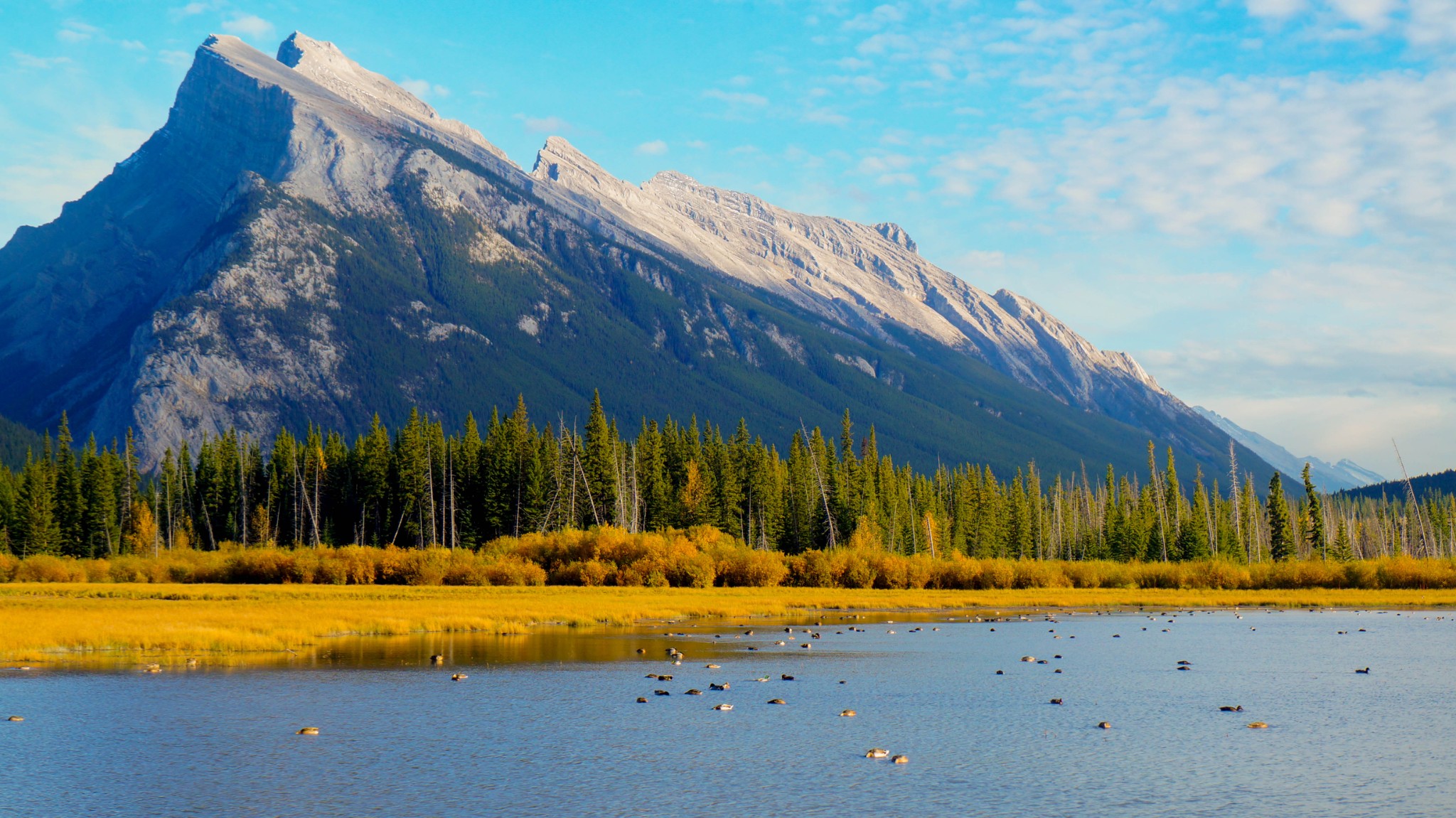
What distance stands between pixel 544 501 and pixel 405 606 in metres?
59.7

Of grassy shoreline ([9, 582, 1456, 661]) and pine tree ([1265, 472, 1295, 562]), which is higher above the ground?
pine tree ([1265, 472, 1295, 562])

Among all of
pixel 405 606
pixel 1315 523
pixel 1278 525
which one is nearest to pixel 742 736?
pixel 405 606

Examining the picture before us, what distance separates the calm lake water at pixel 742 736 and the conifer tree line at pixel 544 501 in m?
73.5

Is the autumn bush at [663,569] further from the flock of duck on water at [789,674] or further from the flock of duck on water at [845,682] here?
the flock of duck on water at [789,674]

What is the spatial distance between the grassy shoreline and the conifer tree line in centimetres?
A: 2995

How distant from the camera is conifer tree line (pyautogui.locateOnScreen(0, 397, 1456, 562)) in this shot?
5084 inches

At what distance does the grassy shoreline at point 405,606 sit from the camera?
4900 cm

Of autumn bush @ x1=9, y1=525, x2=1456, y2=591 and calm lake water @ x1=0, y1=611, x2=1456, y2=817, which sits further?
autumn bush @ x1=9, y1=525, x2=1456, y2=591

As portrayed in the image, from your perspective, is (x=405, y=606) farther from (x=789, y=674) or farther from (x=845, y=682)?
(x=845, y=682)

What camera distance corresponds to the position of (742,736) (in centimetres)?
2931

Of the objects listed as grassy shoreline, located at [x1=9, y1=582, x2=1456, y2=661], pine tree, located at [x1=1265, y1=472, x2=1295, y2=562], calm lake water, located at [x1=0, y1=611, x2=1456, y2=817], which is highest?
pine tree, located at [x1=1265, y1=472, x2=1295, y2=562]

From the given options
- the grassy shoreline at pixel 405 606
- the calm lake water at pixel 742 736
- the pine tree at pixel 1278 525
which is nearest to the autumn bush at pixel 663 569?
the grassy shoreline at pixel 405 606

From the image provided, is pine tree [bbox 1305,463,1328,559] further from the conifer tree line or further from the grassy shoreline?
the grassy shoreline

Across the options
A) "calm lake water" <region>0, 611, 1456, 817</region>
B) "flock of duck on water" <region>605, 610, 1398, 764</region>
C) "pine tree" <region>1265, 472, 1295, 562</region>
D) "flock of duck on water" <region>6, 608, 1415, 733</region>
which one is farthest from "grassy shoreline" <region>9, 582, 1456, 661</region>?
"pine tree" <region>1265, 472, 1295, 562</region>
